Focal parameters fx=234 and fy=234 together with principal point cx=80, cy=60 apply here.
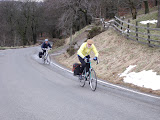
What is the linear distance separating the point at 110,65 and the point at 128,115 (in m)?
7.93

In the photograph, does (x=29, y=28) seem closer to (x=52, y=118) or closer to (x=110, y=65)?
(x=110, y=65)

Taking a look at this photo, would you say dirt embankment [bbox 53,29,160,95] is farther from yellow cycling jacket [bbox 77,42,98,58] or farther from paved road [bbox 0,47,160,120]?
yellow cycling jacket [bbox 77,42,98,58]

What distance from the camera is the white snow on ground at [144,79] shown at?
9222 mm

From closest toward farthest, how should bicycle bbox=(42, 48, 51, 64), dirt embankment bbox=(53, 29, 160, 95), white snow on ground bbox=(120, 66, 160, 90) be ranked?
1. white snow on ground bbox=(120, 66, 160, 90)
2. dirt embankment bbox=(53, 29, 160, 95)
3. bicycle bbox=(42, 48, 51, 64)

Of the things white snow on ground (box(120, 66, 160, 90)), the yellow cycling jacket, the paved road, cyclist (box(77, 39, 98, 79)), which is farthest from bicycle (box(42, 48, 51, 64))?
the yellow cycling jacket

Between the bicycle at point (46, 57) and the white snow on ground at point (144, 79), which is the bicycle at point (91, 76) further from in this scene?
the bicycle at point (46, 57)

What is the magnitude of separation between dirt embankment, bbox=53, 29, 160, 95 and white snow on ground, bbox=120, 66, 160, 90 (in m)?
0.27

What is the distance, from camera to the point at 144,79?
9.95 m

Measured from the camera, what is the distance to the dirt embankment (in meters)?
11.3

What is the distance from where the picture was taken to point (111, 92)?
28.5 feet

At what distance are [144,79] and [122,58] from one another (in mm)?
4170

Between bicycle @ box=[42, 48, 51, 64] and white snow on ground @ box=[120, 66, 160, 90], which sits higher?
bicycle @ box=[42, 48, 51, 64]

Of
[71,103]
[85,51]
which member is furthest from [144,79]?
[71,103]

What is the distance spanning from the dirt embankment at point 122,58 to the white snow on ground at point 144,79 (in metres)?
0.27
